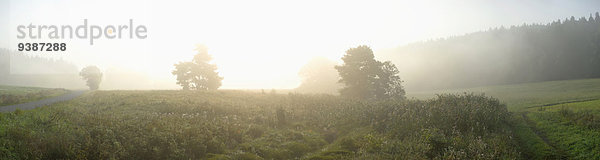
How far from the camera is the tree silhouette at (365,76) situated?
35.8 m

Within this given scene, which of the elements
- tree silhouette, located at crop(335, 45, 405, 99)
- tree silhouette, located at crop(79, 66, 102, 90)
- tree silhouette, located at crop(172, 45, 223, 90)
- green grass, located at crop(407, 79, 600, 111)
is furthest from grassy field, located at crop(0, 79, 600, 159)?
tree silhouette, located at crop(79, 66, 102, 90)

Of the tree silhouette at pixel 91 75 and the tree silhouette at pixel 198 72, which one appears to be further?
the tree silhouette at pixel 91 75

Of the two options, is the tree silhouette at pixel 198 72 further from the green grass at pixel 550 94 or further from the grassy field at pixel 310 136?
the green grass at pixel 550 94

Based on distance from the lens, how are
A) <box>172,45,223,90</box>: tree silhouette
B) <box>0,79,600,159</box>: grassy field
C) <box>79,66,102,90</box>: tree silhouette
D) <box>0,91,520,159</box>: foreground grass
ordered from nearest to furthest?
1. <box>0,91,520,159</box>: foreground grass
2. <box>0,79,600,159</box>: grassy field
3. <box>172,45,223,90</box>: tree silhouette
4. <box>79,66,102,90</box>: tree silhouette

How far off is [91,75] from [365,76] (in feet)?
230

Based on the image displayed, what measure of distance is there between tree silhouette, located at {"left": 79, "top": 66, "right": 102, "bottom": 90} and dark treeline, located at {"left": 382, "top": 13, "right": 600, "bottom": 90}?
343ft

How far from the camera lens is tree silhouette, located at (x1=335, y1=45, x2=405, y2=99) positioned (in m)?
35.8

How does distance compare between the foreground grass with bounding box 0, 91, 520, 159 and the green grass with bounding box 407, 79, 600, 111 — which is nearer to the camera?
the foreground grass with bounding box 0, 91, 520, 159

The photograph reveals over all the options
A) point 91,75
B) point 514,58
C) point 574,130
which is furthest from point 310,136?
point 514,58

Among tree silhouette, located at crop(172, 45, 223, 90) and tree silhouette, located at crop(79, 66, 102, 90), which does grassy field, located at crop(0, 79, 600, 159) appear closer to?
tree silhouette, located at crop(172, 45, 223, 90)

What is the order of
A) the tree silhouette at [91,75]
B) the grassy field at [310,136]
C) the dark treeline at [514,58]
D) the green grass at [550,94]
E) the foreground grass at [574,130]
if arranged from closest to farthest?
the grassy field at [310,136], the foreground grass at [574,130], the green grass at [550,94], the tree silhouette at [91,75], the dark treeline at [514,58]

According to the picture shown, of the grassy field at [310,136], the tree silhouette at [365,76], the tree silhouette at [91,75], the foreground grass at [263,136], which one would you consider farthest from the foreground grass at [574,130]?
the tree silhouette at [91,75]

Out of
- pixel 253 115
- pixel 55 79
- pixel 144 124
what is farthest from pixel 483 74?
pixel 55 79

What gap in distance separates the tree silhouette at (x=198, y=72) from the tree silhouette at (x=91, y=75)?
144 feet
